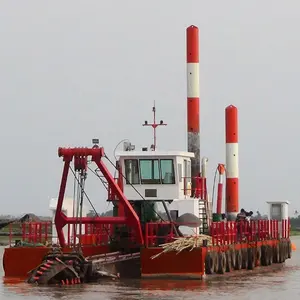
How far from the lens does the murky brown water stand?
28.2m

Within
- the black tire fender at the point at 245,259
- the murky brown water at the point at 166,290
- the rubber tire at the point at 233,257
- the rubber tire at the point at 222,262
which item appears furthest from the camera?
the black tire fender at the point at 245,259

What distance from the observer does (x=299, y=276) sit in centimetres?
3703

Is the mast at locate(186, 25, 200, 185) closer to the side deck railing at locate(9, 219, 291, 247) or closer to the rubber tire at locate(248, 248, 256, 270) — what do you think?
the side deck railing at locate(9, 219, 291, 247)

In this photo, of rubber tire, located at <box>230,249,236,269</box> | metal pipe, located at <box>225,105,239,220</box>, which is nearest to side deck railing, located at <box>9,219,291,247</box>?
rubber tire, located at <box>230,249,236,269</box>

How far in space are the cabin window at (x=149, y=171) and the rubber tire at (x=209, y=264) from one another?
3291 millimetres

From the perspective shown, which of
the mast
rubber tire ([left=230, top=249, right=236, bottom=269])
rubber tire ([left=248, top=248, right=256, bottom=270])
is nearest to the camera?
rubber tire ([left=230, top=249, right=236, bottom=269])

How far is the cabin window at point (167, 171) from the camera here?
3447 centimetres

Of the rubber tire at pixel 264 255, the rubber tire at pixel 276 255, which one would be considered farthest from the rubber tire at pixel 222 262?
the rubber tire at pixel 276 255

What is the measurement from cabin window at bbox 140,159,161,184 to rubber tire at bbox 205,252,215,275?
329 cm

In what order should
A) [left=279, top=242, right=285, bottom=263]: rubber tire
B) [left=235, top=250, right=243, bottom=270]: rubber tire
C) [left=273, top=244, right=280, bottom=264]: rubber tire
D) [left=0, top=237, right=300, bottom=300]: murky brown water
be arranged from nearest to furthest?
[left=0, top=237, right=300, bottom=300]: murky brown water, [left=235, top=250, right=243, bottom=270]: rubber tire, [left=273, top=244, right=280, bottom=264]: rubber tire, [left=279, top=242, right=285, bottom=263]: rubber tire

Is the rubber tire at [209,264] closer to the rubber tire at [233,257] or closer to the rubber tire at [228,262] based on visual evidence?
the rubber tire at [228,262]

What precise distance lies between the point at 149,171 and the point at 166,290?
19.3ft

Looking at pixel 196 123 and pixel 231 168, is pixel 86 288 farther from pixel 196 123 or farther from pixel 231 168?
pixel 231 168

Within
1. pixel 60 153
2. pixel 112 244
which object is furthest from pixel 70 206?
pixel 60 153
